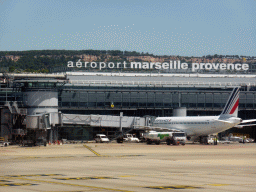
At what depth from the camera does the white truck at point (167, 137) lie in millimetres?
94125

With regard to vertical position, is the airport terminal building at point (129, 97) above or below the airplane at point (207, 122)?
above

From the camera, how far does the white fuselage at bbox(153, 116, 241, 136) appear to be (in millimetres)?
97250

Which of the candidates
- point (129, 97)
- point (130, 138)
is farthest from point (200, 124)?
point (129, 97)

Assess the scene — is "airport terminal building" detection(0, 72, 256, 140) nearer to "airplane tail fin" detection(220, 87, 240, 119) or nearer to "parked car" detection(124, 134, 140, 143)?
"parked car" detection(124, 134, 140, 143)

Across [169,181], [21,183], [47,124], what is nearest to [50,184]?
[21,183]

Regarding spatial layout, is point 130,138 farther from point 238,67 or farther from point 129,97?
point 238,67

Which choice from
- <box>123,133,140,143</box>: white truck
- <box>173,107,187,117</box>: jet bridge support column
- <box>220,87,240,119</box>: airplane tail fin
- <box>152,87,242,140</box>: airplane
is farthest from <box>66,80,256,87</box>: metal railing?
<box>220,87,240,119</box>: airplane tail fin

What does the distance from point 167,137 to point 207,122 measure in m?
9.14

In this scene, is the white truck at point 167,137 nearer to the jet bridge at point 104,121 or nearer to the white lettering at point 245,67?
the jet bridge at point 104,121

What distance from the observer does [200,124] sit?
10100cm

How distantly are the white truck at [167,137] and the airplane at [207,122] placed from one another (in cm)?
666

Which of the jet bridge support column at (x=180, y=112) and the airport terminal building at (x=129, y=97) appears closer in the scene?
the airport terminal building at (x=129, y=97)

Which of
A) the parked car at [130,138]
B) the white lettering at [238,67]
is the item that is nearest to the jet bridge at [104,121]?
the parked car at [130,138]

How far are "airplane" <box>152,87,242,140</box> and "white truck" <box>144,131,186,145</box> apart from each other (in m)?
6.66
